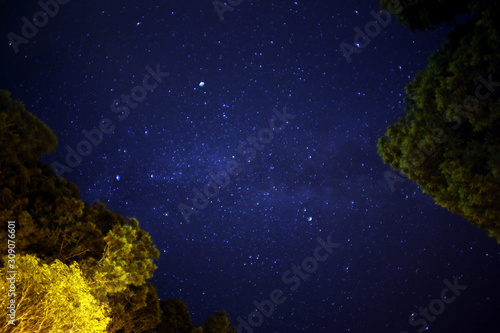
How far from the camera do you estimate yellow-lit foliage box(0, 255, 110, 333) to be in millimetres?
5387

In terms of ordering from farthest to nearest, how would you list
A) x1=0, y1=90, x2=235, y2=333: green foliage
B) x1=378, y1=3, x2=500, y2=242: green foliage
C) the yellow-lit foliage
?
x1=0, y1=90, x2=235, y2=333: green foliage, the yellow-lit foliage, x1=378, y1=3, x2=500, y2=242: green foliage

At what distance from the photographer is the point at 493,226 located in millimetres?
5785

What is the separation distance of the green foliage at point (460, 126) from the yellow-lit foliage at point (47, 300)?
6337 mm

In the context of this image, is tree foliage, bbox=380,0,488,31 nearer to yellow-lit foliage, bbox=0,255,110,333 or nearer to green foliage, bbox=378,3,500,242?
green foliage, bbox=378,3,500,242

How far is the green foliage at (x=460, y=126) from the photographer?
5.12 metres

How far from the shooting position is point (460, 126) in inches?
231

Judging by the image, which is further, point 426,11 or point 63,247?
point 63,247

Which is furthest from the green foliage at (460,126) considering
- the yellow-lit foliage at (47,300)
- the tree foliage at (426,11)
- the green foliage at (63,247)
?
the yellow-lit foliage at (47,300)

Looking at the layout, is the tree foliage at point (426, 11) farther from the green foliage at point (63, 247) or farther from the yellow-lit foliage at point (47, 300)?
the yellow-lit foliage at point (47, 300)

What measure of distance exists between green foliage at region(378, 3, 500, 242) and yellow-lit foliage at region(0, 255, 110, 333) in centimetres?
634

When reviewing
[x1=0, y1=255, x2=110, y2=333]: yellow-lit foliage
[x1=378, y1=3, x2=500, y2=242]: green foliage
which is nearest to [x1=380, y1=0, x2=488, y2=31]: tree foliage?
[x1=378, y1=3, x2=500, y2=242]: green foliage

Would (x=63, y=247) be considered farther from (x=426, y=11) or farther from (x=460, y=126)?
(x=426, y=11)

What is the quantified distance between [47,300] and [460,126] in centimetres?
760

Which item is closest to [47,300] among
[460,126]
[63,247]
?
[63,247]
